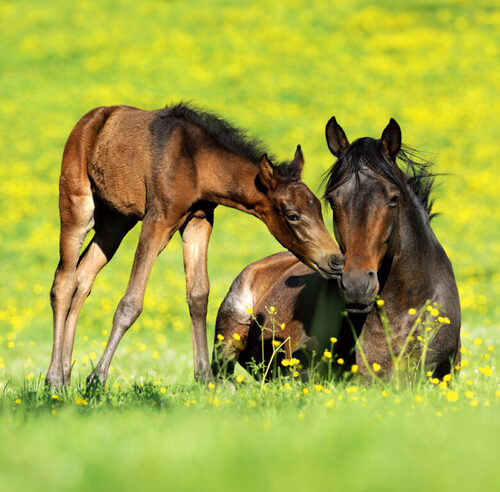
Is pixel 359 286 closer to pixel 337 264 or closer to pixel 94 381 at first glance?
pixel 337 264

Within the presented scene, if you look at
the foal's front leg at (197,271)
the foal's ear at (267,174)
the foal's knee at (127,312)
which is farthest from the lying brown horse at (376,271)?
the foal's knee at (127,312)

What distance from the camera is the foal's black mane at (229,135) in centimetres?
684

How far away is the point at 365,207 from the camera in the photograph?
5906 mm

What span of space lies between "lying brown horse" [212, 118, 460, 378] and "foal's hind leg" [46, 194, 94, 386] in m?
1.80

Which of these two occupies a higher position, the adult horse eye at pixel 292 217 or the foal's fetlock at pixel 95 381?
the adult horse eye at pixel 292 217

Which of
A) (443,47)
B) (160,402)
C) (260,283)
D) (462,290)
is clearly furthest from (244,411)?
(443,47)

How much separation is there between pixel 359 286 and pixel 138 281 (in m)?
2.01

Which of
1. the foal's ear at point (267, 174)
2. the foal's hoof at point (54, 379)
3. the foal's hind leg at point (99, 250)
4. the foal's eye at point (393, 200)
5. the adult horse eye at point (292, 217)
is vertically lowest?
the foal's hoof at point (54, 379)

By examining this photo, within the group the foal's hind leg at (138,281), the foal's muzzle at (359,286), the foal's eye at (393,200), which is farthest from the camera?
the foal's hind leg at (138,281)

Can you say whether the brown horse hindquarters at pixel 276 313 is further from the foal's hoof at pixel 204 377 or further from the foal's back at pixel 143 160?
the foal's back at pixel 143 160

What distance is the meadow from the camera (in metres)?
3.47

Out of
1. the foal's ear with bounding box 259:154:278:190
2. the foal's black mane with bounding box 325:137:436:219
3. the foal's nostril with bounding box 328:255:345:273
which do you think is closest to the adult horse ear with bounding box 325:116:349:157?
the foal's black mane with bounding box 325:137:436:219

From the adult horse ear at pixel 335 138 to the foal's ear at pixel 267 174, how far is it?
1.58ft

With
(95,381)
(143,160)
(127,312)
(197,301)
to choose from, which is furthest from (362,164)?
(95,381)
